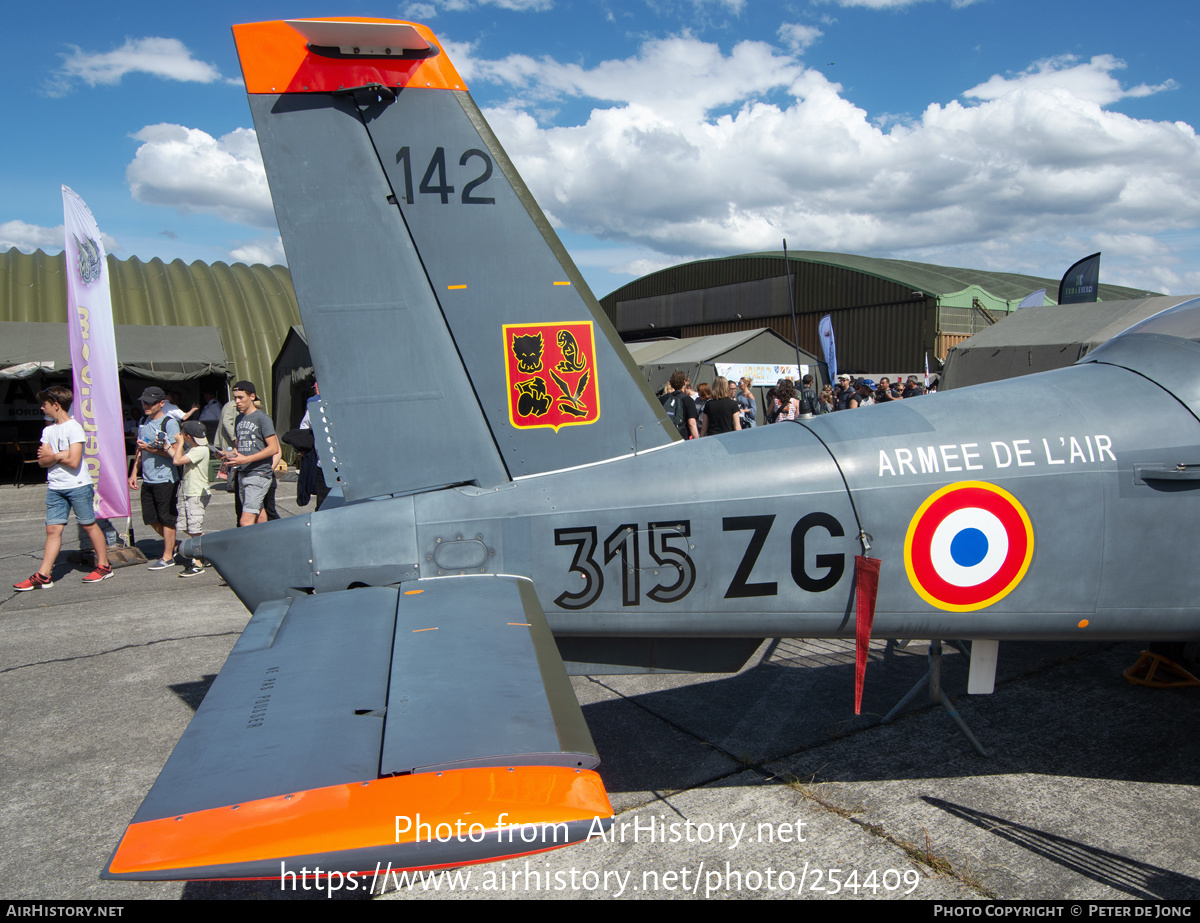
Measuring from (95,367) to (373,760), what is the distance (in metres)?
8.29

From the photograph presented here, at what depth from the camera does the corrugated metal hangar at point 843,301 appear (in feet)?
105

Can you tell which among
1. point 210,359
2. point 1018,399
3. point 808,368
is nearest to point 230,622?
point 1018,399

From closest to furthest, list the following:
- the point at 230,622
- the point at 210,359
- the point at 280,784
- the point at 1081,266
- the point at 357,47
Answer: the point at 280,784
the point at 357,47
the point at 230,622
the point at 210,359
the point at 1081,266

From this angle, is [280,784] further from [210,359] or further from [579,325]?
[210,359]

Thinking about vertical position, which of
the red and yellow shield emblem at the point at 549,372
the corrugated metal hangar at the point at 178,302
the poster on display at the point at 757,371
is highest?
the corrugated metal hangar at the point at 178,302

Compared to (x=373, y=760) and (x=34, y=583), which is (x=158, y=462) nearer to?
(x=34, y=583)

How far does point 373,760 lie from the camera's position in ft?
5.63

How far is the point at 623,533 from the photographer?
2.85 metres

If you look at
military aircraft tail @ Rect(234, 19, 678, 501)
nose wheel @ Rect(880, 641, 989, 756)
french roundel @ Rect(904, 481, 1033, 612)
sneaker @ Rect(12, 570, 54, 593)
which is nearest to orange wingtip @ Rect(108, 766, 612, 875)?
military aircraft tail @ Rect(234, 19, 678, 501)

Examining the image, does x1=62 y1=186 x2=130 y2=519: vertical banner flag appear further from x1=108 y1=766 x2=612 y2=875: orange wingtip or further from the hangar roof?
the hangar roof

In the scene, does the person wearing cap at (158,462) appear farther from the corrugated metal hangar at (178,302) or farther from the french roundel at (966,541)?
the corrugated metal hangar at (178,302)

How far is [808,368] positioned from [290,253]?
22829 mm

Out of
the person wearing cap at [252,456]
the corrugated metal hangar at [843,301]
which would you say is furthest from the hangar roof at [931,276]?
the person wearing cap at [252,456]

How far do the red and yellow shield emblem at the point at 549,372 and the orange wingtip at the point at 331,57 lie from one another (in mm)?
1027
